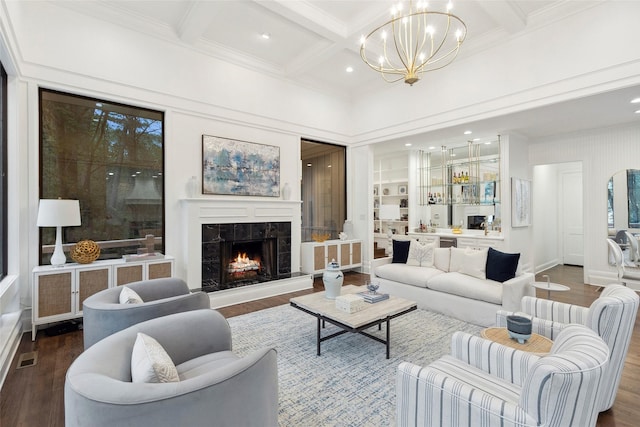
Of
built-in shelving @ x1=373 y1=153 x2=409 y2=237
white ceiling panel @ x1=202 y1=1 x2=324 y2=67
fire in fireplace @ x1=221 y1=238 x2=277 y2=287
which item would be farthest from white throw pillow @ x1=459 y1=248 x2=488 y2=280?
built-in shelving @ x1=373 y1=153 x2=409 y2=237

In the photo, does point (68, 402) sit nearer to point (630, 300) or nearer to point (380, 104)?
point (630, 300)

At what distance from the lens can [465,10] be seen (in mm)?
4180

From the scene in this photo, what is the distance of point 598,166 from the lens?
5.67 m

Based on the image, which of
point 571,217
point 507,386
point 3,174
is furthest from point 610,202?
point 3,174

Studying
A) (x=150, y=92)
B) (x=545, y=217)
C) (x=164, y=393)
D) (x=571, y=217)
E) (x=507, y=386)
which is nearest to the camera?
(x=164, y=393)

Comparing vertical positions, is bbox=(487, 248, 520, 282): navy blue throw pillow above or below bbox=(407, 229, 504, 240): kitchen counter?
below

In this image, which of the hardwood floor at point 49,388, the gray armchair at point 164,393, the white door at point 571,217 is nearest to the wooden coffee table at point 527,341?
the hardwood floor at point 49,388

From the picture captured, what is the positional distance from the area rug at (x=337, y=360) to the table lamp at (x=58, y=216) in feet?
7.07

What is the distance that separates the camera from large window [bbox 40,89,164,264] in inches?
152

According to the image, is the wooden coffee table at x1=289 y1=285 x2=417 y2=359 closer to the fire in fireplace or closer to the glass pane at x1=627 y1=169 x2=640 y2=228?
the fire in fireplace

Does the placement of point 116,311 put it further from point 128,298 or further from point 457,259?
point 457,259

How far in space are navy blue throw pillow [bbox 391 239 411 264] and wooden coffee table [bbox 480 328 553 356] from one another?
2677 mm

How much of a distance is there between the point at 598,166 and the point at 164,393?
7.49m

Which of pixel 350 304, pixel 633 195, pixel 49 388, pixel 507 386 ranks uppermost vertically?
pixel 633 195
